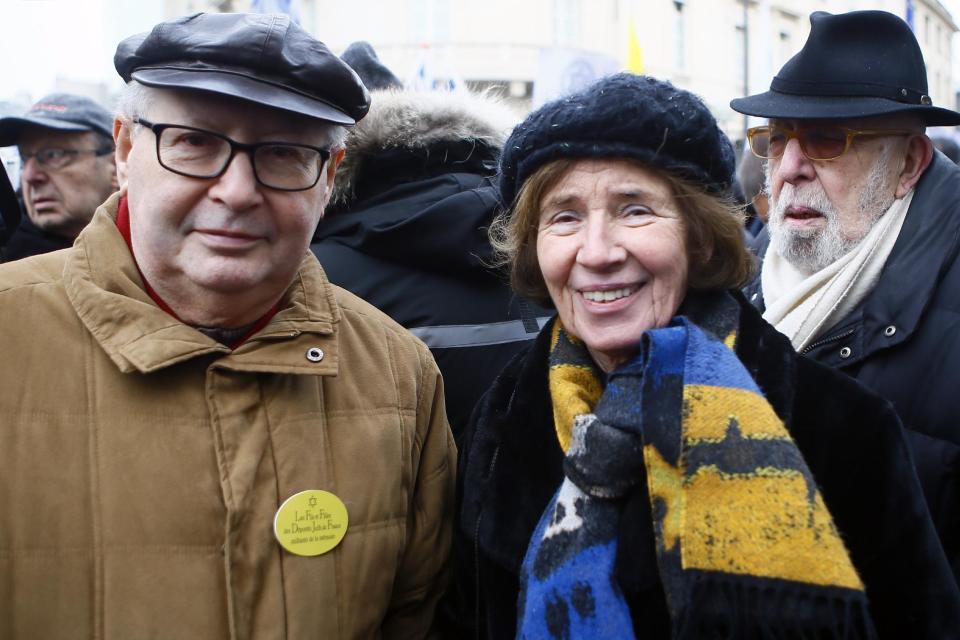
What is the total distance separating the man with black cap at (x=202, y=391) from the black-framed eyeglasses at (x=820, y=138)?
4.83 feet

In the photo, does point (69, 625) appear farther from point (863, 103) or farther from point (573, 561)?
point (863, 103)

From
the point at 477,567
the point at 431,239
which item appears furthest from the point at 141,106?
the point at 477,567

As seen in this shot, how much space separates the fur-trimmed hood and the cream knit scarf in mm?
1089

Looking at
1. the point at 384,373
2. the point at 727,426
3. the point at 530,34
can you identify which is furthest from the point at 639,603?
the point at 530,34

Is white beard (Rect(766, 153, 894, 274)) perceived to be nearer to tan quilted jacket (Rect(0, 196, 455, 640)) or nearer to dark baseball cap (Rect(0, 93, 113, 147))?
tan quilted jacket (Rect(0, 196, 455, 640))

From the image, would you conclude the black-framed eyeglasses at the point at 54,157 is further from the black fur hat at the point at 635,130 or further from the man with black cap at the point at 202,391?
the black fur hat at the point at 635,130

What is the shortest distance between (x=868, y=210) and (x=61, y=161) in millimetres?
3799

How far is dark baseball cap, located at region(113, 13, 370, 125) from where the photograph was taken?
1.83 m

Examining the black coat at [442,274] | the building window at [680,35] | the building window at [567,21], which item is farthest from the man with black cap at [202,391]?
the building window at [680,35]

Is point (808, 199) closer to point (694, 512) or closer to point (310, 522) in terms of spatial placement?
point (694, 512)

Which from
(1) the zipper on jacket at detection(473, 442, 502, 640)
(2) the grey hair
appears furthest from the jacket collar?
(1) the zipper on jacket at detection(473, 442, 502, 640)

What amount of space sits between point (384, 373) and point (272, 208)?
492mm

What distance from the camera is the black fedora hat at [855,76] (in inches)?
106

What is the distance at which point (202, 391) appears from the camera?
1.85 metres
